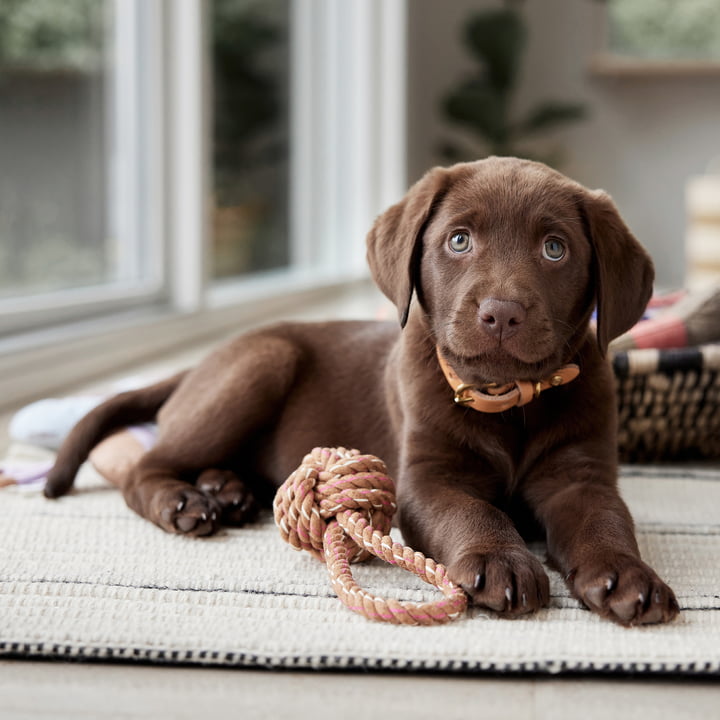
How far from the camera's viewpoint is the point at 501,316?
5.23ft

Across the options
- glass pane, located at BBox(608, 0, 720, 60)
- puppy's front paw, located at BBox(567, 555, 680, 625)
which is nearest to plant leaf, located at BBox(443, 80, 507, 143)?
glass pane, located at BBox(608, 0, 720, 60)

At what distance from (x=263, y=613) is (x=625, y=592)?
52 cm

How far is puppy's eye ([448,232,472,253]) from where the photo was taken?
5.74 ft

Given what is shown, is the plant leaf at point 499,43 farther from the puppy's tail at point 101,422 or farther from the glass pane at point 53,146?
the puppy's tail at point 101,422

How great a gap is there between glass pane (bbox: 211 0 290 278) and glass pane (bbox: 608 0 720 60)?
13.4 feet

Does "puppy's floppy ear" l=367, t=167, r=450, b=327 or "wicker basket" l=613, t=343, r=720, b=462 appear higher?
"puppy's floppy ear" l=367, t=167, r=450, b=327

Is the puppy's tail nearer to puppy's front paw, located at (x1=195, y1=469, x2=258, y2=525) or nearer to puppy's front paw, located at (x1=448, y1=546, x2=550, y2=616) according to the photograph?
puppy's front paw, located at (x1=195, y1=469, x2=258, y2=525)

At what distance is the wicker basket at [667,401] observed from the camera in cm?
234

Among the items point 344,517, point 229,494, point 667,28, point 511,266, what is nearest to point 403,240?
point 511,266

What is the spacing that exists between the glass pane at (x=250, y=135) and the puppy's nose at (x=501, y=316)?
13.5ft

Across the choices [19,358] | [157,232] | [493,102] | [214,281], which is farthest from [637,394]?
[493,102]

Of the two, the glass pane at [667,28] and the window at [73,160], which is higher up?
the glass pane at [667,28]

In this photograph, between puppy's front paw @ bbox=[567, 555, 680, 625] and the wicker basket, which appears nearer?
puppy's front paw @ bbox=[567, 555, 680, 625]

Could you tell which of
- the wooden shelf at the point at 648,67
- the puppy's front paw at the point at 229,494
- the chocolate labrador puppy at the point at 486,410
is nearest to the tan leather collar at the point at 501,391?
the chocolate labrador puppy at the point at 486,410
